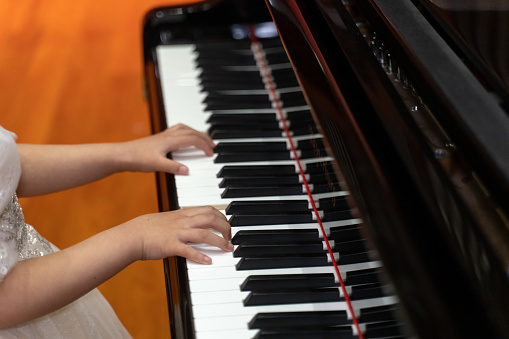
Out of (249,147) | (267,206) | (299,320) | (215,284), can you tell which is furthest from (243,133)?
(299,320)

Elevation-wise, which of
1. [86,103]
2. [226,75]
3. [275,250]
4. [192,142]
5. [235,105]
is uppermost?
[86,103]

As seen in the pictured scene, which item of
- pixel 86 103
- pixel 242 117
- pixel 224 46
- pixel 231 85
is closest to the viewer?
pixel 242 117

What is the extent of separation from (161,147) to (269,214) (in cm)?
35

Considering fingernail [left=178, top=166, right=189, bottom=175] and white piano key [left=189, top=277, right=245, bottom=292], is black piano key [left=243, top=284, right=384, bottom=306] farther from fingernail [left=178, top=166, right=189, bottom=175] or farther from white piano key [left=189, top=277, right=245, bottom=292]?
fingernail [left=178, top=166, right=189, bottom=175]

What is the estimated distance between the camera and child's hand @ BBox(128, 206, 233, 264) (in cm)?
118

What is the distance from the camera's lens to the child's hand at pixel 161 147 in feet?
4.88

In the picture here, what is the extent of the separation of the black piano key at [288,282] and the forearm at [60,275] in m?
0.23

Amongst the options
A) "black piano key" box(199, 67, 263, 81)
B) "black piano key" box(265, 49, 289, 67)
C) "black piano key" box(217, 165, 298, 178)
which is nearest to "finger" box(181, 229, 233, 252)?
"black piano key" box(217, 165, 298, 178)

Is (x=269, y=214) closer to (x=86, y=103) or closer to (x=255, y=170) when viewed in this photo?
(x=255, y=170)

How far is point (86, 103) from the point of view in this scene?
10.5 feet

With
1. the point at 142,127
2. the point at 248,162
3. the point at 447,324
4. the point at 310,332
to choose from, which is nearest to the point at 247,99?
the point at 248,162

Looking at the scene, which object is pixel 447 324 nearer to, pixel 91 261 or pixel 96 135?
pixel 91 261

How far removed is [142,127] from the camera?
3.06 m

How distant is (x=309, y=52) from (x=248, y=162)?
32 cm
